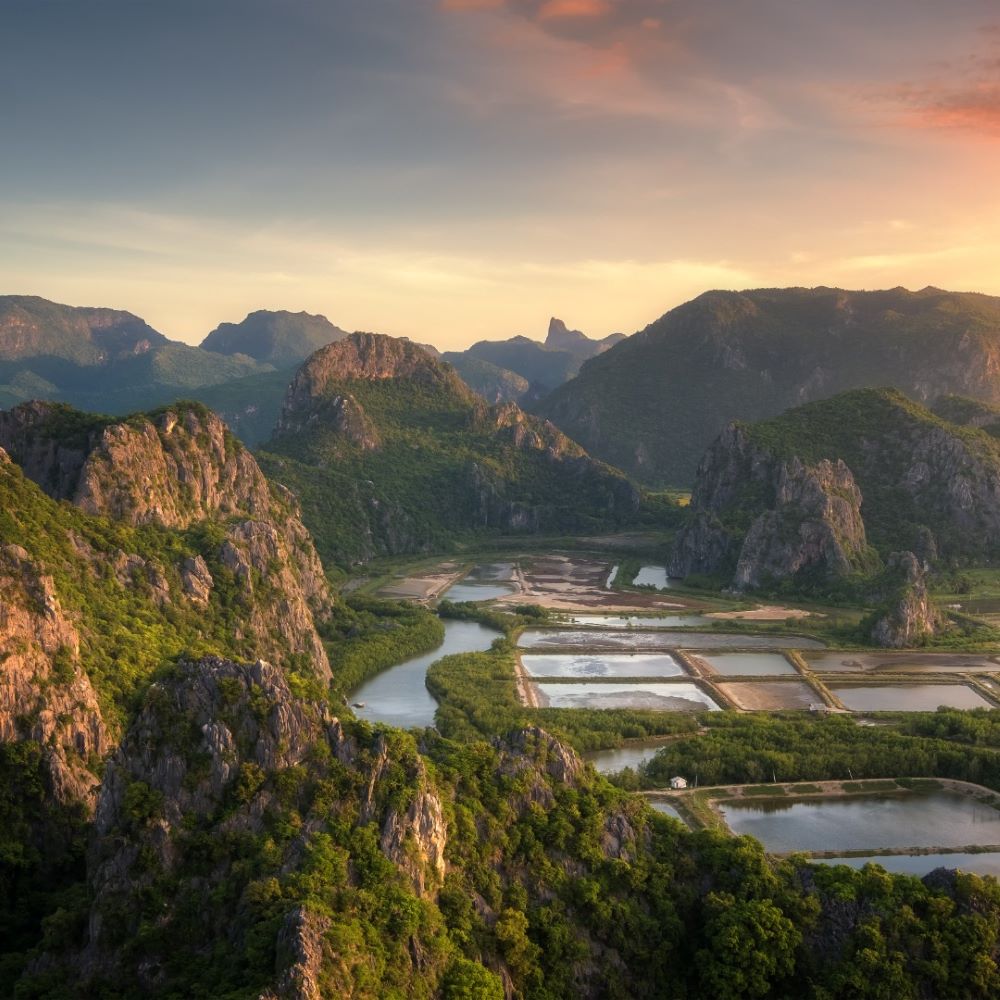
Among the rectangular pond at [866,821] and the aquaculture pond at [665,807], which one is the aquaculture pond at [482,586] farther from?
the rectangular pond at [866,821]

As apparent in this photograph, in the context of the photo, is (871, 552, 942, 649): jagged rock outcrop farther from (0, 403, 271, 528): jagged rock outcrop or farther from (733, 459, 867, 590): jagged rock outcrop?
(0, 403, 271, 528): jagged rock outcrop

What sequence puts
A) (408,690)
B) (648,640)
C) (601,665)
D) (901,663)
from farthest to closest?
(648,640)
(901,663)
(601,665)
(408,690)

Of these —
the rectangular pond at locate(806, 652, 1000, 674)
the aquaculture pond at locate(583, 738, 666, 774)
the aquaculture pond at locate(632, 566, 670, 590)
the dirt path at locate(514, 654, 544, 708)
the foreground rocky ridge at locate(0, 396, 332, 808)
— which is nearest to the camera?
the foreground rocky ridge at locate(0, 396, 332, 808)

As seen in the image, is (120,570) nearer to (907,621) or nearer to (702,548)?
(907,621)

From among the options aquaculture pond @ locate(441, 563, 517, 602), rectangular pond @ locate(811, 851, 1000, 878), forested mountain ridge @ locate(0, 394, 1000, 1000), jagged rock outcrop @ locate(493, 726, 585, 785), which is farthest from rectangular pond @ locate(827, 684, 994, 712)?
aquaculture pond @ locate(441, 563, 517, 602)

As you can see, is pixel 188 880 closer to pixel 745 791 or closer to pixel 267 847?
pixel 267 847

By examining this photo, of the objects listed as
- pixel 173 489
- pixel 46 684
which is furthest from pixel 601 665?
pixel 46 684
